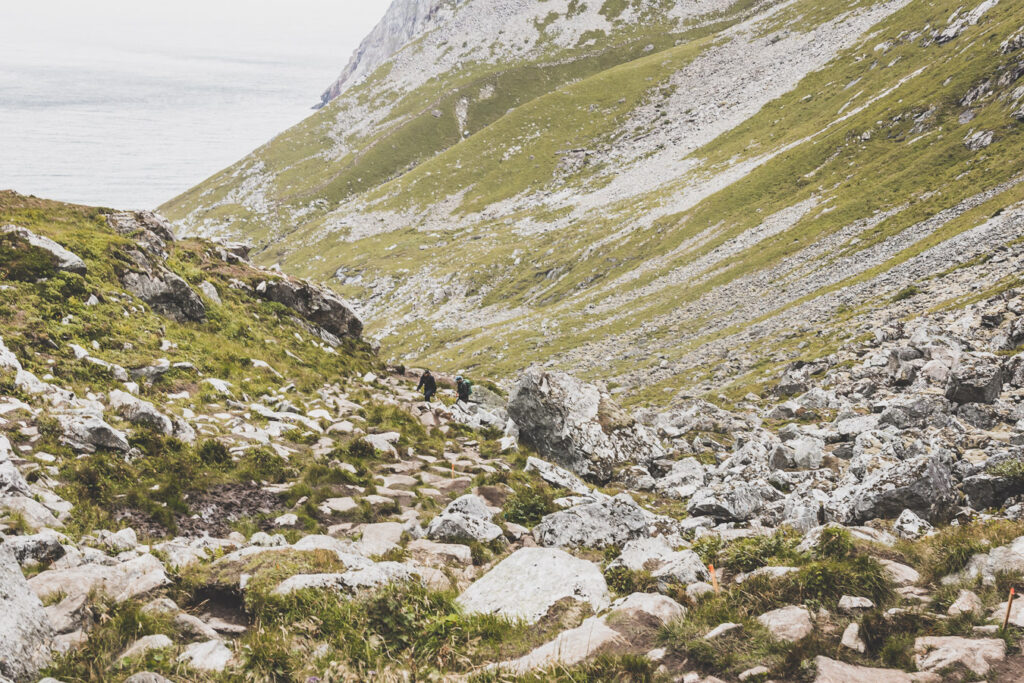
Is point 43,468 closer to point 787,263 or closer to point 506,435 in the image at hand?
point 506,435

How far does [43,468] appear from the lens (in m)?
11.5

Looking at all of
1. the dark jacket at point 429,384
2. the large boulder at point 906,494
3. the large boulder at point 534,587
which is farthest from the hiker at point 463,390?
the large boulder at point 534,587

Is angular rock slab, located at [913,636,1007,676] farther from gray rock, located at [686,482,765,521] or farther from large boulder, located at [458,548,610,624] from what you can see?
gray rock, located at [686,482,765,521]

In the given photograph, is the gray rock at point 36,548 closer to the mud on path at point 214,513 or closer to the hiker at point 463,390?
the mud on path at point 214,513

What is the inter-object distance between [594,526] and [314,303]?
24.8 metres

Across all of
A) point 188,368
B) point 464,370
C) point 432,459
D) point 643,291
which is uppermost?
point 188,368

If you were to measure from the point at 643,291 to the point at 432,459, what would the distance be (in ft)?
186

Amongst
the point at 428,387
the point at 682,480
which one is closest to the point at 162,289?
the point at 428,387

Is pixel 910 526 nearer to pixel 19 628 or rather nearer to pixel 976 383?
pixel 976 383

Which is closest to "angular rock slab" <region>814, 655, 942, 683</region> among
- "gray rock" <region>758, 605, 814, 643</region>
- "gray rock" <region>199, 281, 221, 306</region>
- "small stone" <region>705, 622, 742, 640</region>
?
"gray rock" <region>758, 605, 814, 643</region>

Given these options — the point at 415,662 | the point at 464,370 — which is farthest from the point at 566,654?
the point at 464,370

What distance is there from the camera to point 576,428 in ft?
75.4

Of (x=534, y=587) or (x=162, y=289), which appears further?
(x=162, y=289)

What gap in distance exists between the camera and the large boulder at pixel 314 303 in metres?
31.4
